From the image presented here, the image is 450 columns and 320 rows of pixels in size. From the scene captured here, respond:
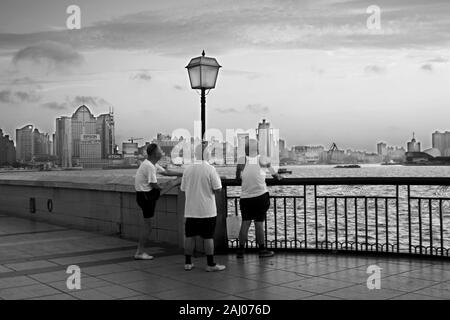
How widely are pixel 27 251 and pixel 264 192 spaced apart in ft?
15.0

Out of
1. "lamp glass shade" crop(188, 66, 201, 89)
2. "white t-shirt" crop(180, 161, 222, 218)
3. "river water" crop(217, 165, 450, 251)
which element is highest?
"lamp glass shade" crop(188, 66, 201, 89)

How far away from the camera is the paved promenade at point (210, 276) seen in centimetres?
632

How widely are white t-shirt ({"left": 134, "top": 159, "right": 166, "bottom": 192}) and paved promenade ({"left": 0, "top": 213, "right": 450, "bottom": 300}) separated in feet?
3.91

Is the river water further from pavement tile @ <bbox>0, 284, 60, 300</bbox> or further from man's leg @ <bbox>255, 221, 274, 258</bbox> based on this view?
pavement tile @ <bbox>0, 284, 60, 300</bbox>

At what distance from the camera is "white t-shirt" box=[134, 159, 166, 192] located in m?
8.62

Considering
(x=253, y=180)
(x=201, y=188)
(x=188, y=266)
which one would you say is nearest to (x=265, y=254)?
(x=253, y=180)

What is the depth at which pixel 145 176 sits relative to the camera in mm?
8664

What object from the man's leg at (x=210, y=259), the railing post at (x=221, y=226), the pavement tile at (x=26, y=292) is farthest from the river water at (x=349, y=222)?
the pavement tile at (x=26, y=292)

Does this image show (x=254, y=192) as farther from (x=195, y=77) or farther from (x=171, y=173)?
(x=195, y=77)

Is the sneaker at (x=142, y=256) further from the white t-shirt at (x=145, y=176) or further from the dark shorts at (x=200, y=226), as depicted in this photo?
the dark shorts at (x=200, y=226)

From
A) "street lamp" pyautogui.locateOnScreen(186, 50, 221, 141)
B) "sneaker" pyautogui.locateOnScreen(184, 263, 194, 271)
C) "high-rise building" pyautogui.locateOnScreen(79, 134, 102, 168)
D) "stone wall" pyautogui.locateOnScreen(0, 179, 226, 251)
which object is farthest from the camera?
"high-rise building" pyautogui.locateOnScreen(79, 134, 102, 168)

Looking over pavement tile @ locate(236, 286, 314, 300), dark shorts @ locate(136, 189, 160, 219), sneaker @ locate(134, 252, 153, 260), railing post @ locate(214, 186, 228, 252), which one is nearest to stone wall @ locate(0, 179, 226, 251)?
railing post @ locate(214, 186, 228, 252)

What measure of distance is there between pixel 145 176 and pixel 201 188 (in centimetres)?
138
